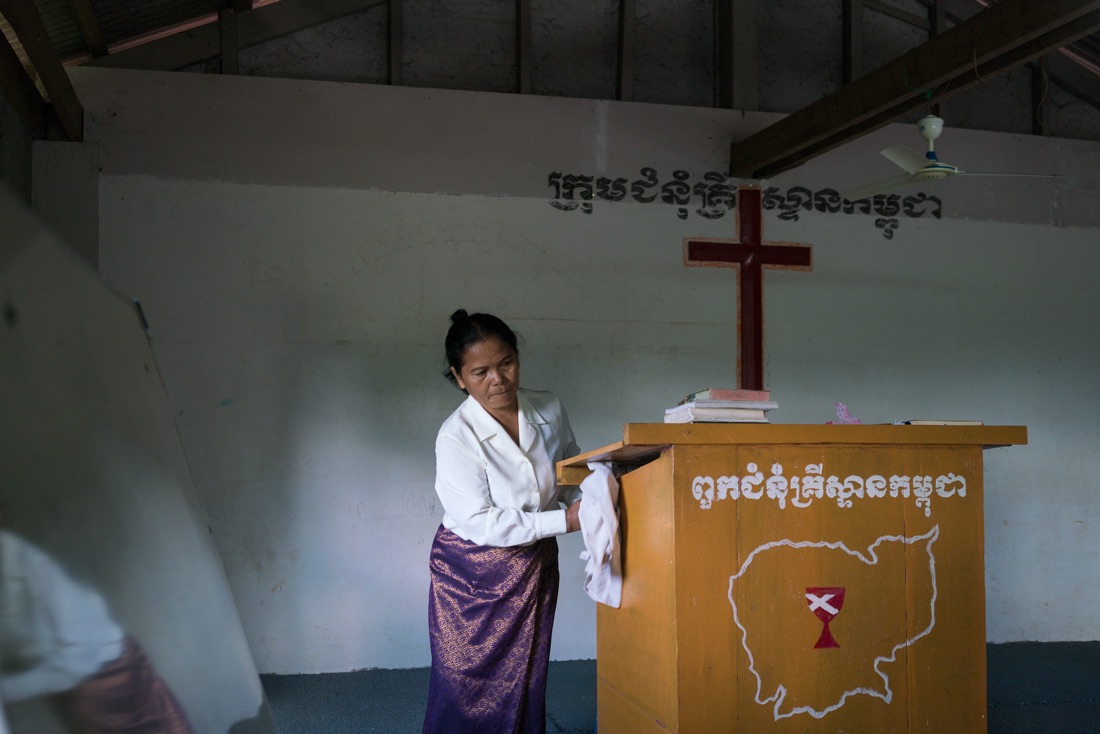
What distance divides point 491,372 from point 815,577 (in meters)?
1.02

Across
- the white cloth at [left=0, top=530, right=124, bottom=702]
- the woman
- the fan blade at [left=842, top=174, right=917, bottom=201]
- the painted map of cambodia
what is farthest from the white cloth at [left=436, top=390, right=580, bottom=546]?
the fan blade at [left=842, top=174, right=917, bottom=201]

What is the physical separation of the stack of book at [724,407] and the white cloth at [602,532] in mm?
243

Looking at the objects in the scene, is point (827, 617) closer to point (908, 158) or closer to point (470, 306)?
point (908, 158)

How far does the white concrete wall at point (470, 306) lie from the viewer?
13.1ft

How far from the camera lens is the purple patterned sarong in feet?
7.64

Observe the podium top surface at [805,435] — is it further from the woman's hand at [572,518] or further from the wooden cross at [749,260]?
the wooden cross at [749,260]

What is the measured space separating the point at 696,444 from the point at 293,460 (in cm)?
269

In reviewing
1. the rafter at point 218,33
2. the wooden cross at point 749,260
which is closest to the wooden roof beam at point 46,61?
the rafter at point 218,33

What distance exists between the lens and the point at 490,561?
7.70 ft

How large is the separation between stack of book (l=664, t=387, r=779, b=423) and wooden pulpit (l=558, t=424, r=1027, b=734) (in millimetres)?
84

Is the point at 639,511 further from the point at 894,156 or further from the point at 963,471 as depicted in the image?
the point at 894,156

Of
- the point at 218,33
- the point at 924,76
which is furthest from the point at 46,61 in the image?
the point at 924,76

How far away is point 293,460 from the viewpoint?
4043 millimetres

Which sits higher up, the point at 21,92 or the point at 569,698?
the point at 21,92
